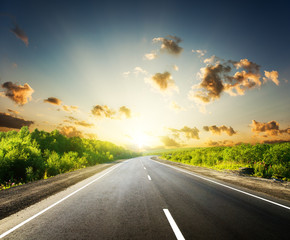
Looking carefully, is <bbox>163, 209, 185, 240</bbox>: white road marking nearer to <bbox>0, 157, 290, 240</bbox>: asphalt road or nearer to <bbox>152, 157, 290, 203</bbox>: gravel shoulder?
<bbox>0, 157, 290, 240</bbox>: asphalt road

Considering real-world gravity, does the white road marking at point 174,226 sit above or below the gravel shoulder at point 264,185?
above

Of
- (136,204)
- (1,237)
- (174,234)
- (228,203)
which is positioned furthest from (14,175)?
(228,203)

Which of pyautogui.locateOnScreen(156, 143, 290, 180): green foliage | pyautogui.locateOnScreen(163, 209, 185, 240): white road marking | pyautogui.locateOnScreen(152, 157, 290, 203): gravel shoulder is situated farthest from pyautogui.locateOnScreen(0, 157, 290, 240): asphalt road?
pyautogui.locateOnScreen(156, 143, 290, 180): green foliage

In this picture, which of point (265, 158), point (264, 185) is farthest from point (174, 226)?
point (265, 158)

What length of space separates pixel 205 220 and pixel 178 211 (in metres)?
0.84

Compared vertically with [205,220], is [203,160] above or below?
below

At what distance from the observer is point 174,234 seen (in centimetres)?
308

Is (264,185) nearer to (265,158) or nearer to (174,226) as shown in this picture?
(265,158)

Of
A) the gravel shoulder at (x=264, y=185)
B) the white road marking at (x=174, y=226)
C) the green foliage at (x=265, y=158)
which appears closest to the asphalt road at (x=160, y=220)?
the white road marking at (x=174, y=226)

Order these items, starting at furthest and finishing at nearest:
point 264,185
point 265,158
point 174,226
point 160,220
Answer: point 265,158 < point 264,185 < point 160,220 < point 174,226

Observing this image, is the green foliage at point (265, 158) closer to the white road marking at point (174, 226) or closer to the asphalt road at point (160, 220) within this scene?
the asphalt road at point (160, 220)

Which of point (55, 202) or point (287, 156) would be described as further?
point (287, 156)

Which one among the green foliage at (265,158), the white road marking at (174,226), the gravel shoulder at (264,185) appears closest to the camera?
the white road marking at (174,226)

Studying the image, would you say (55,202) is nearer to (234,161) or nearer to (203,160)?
(234,161)
